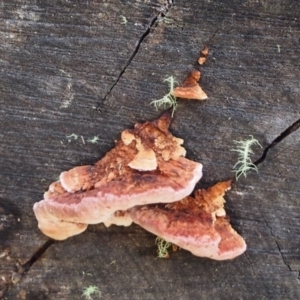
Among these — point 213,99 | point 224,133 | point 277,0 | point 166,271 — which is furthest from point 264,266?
point 277,0

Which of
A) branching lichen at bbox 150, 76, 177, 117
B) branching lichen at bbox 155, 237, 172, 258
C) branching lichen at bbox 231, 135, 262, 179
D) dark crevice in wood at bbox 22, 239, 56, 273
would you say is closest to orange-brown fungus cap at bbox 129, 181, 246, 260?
branching lichen at bbox 231, 135, 262, 179

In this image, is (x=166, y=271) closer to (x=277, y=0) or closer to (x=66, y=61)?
(x=66, y=61)

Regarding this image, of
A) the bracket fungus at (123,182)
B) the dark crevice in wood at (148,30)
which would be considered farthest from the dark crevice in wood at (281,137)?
the dark crevice in wood at (148,30)

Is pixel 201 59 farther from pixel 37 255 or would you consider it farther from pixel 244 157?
pixel 37 255

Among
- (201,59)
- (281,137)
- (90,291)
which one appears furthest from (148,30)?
(90,291)

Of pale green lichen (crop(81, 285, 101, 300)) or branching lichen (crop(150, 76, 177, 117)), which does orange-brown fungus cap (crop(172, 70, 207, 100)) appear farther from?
pale green lichen (crop(81, 285, 101, 300))

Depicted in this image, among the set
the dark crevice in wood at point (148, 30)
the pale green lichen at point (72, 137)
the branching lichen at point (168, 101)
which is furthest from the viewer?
the pale green lichen at point (72, 137)

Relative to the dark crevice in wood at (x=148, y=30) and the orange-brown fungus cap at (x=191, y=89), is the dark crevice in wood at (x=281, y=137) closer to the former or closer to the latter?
the orange-brown fungus cap at (x=191, y=89)
